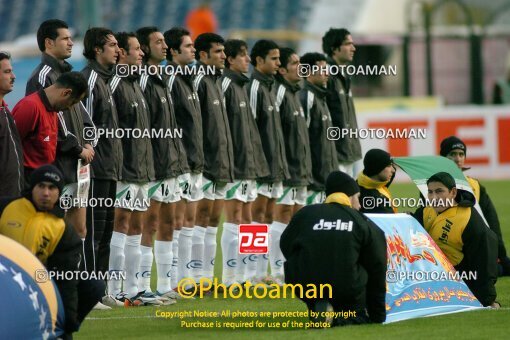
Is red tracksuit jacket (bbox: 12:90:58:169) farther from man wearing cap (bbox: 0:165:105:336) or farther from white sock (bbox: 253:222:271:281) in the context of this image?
white sock (bbox: 253:222:271:281)

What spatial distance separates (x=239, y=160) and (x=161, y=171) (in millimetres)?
1303

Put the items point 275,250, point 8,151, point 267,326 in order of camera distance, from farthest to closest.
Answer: point 275,250, point 267,326, point 8,151

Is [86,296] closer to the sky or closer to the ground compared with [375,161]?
closer to the ground

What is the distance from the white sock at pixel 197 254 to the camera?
12.6 meters

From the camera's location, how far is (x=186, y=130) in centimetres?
1244

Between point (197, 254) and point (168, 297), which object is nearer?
point (168, 297)

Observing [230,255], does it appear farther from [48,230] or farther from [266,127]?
[48,230]

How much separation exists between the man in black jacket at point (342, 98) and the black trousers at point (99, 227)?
3.75 metres

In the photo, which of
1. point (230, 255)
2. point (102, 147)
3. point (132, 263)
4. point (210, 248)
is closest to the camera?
point (102, 147)

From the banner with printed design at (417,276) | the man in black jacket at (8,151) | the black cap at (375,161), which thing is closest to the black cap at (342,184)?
the banner with printed design at (417,276)

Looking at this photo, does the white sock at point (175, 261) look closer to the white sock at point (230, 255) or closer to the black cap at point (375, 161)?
the white sock at point (230, 255)

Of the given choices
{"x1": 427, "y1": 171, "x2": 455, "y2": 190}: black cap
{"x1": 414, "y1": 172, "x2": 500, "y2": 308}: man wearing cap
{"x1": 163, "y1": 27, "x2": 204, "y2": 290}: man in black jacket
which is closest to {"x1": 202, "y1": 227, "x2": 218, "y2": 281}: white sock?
{"x1": 163, "y1": 27, "x2": 204, "y2": 290}: man in black jacket

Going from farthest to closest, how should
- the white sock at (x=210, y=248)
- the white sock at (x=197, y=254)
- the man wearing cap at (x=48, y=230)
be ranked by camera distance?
1. the white sock at (x=210, y=248)
2. the white sock at (x=197, y=254)
3. the man wearing cap at (x=48, y=230)

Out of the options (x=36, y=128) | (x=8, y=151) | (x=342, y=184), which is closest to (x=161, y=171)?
(x=36, y=128)
